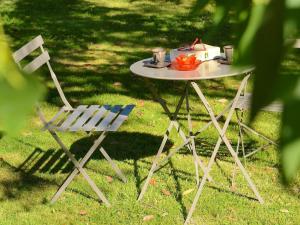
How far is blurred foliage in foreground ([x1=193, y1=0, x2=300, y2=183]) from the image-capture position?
0.83 feet

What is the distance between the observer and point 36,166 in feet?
18.8

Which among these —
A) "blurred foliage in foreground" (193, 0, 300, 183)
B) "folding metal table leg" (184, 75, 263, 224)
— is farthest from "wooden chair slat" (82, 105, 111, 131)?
"blurred foliage in foreground" (193, 0, 300, 183)

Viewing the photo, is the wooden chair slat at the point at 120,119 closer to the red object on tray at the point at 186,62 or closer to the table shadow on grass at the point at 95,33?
the red object on tray at the point at 186,62

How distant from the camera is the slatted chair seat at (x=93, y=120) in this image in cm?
470

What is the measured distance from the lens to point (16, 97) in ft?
0.80

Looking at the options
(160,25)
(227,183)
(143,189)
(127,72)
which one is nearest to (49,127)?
(143,189)

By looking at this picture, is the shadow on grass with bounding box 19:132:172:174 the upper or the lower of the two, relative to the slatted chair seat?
lower

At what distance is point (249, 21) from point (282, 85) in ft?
0.25

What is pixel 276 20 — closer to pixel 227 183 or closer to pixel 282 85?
pixel 282 85

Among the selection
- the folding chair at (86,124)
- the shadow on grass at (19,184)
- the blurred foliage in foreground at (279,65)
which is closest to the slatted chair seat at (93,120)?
the folding chair at (86,124)

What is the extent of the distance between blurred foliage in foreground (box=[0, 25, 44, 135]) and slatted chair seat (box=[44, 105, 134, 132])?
4.32 m

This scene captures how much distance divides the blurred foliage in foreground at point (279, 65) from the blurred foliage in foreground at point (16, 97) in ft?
0.32

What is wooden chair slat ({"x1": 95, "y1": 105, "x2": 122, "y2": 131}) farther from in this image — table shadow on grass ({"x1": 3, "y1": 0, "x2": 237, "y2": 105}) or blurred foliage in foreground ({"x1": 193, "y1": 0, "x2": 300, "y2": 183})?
blurred foliage in foreground ({"x1": 193, "y1": 0, "x2": 300, "y2": 183})

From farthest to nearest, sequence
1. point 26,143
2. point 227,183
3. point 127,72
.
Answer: point 127,72
point 26,143
point 227,183
